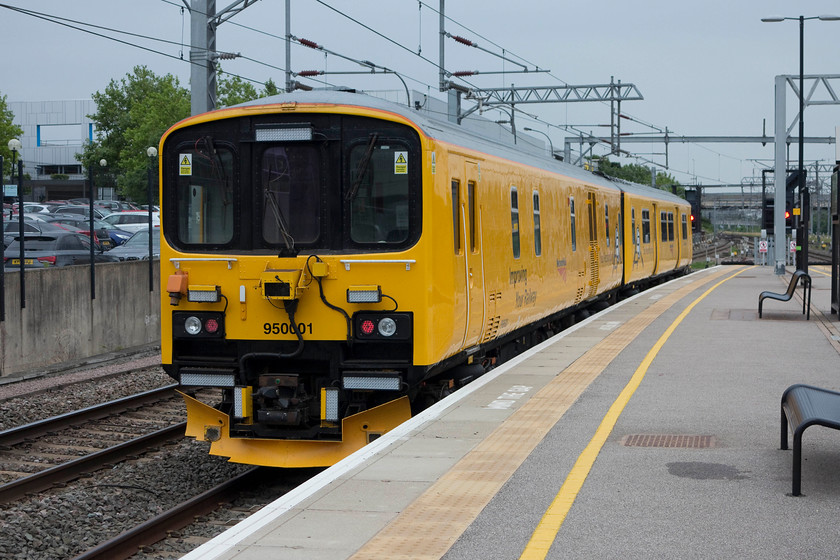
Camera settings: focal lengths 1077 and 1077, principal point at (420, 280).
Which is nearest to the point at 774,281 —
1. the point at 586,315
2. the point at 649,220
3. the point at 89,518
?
the point at 649,220

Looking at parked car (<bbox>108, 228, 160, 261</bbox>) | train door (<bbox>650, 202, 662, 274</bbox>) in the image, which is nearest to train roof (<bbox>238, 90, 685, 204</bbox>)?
parked car (<bbox>108, 228, 160, 261</bbox>)

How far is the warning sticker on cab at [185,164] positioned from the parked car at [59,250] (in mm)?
12448

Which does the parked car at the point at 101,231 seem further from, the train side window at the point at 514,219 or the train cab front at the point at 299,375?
the train cab front at the point at 299,375

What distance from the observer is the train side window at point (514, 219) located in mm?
12633

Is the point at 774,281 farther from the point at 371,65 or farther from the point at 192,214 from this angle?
the point at 192,214

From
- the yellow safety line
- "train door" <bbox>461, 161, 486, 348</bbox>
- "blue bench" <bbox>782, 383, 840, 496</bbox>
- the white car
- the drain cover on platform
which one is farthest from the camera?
the white car

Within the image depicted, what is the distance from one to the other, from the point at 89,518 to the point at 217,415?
144 cm

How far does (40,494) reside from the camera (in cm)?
923

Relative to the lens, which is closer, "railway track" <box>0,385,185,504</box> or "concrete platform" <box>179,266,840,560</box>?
"concrete platform" <box>179,266,840,560</box>

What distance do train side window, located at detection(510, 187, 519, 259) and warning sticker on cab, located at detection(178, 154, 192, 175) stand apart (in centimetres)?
428

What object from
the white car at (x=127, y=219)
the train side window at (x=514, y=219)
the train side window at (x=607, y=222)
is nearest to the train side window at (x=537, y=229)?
the train side window at (x=514, y=219)

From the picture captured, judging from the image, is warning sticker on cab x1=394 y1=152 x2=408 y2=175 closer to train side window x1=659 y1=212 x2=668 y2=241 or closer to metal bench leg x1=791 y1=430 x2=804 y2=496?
metal bench leg x1=791 y1=430 x2=804 y2=496

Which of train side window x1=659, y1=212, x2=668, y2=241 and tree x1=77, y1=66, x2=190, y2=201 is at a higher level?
tree x1=77, y1=66, x2=190, y2=201

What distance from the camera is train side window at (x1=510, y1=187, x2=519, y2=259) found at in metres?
12.6
